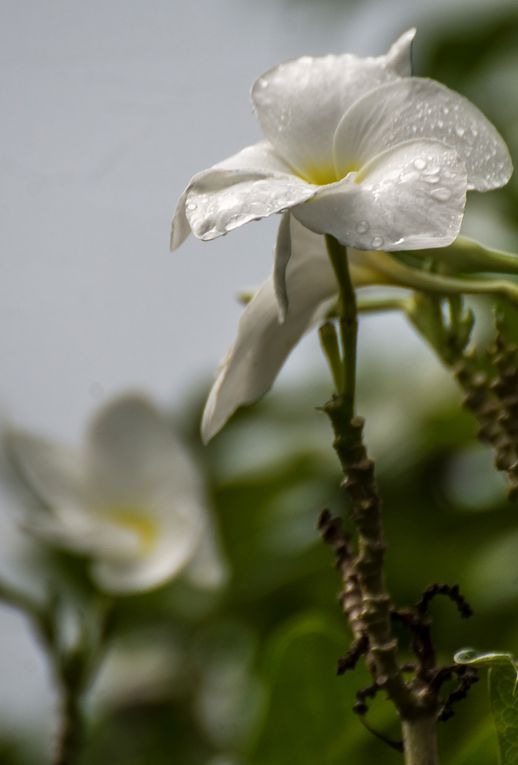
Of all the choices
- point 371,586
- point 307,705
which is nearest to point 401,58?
point 371,586

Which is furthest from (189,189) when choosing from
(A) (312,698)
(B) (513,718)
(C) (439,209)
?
(A) (312,698)

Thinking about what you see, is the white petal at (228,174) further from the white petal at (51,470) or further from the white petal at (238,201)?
the white petal at (51,470)

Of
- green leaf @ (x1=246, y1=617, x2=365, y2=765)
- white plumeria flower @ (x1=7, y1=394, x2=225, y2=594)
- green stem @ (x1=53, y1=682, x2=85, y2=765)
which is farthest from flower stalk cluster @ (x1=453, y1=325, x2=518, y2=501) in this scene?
white plumeria flower @ (x1=7, y1=394, x2=225, y2=594)

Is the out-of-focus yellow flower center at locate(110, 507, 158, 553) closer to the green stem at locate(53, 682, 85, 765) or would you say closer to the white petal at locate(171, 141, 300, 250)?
the green stem at locate(53, 682, 85, 765)

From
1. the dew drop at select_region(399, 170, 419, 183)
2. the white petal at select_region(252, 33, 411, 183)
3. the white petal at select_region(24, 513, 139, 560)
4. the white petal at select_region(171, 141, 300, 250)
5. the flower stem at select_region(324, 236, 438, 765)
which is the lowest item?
the flower stem at select_region(324, 236, 438, 765)

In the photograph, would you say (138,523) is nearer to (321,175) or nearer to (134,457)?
(134,457)

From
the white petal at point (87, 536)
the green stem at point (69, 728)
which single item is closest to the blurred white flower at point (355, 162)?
the green stem at point (69, 728)
